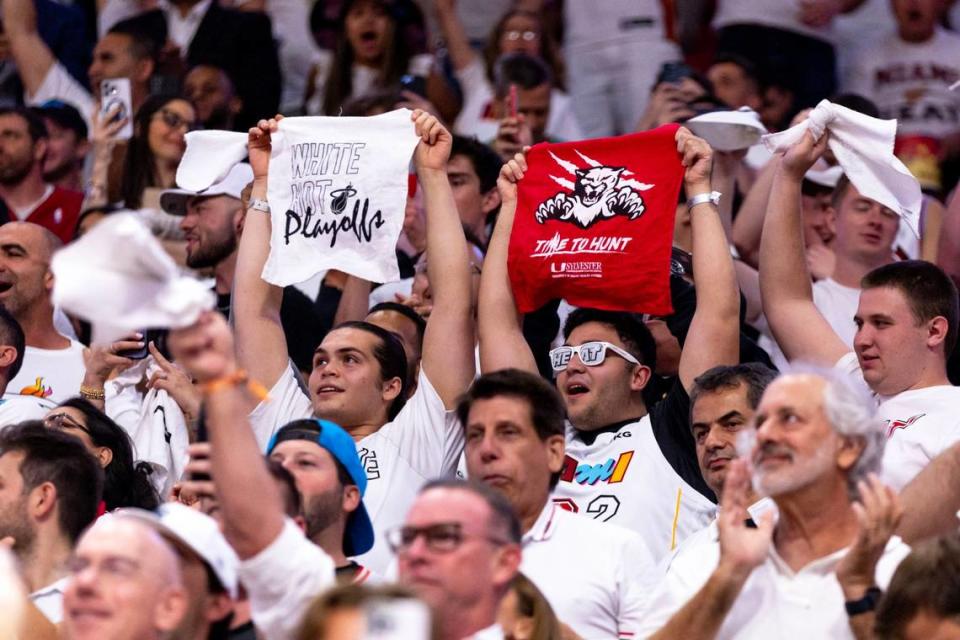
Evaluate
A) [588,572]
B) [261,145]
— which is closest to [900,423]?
[588,572]

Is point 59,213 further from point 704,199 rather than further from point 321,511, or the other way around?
point 321,511

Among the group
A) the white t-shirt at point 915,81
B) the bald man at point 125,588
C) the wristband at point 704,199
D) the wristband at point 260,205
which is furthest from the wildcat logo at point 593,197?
the white t-shirt at point 915,81

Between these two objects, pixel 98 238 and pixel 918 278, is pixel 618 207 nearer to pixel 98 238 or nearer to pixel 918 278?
pixel 918 278

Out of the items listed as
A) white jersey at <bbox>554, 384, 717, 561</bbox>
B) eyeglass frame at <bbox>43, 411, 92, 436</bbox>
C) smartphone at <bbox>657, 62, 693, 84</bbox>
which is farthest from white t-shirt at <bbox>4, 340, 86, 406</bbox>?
smartphone at <bbox>657, 62, 693, 84</bbox>

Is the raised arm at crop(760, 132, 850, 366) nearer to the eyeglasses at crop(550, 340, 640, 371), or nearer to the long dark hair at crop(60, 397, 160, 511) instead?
the eyeglasses at crop(550, 340, 640, 371)

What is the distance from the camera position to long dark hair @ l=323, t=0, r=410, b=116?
34.7 ft

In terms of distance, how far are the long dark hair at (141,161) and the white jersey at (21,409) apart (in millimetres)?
2151

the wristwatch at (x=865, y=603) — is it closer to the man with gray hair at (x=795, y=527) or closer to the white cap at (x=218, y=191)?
the man with gray hair at (x=795, y=527)

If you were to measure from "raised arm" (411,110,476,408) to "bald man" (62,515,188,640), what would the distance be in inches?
93.6

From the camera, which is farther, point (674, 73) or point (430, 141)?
point (674, 73)

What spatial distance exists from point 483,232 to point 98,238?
15.0 ft

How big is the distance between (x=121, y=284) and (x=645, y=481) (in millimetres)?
2775

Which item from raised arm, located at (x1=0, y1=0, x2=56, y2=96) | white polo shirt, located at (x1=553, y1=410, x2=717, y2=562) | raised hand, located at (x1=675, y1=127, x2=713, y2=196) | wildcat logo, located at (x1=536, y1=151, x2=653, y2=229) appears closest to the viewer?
white polo shirt, located at (x1=553, y1=410, x2=717, y2=562)

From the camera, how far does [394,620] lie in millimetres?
3674
